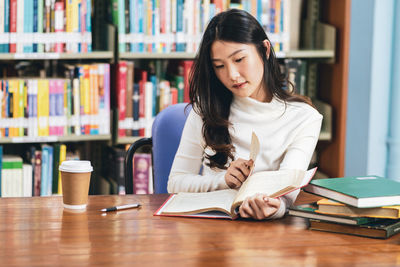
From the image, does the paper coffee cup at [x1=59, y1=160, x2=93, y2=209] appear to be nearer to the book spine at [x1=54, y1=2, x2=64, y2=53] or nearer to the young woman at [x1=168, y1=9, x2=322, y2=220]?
the young woman at [x1=168, y1=9, x2=322, y2=220]

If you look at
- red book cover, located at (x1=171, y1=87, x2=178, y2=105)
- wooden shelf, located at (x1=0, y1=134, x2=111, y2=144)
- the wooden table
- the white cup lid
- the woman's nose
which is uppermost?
the woman's nose

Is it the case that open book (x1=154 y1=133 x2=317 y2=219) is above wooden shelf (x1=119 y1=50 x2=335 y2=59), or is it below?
below

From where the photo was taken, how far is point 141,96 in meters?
2.88

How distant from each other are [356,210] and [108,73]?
5.86ft

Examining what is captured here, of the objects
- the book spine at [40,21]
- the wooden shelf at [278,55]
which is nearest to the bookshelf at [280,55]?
the wooden shelf at [278,55]

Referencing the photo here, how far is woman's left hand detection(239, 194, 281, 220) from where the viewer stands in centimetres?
132

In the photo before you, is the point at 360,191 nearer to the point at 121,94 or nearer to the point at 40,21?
the point at 121,94

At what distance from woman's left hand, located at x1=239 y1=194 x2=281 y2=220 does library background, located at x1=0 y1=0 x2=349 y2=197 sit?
1.58 m

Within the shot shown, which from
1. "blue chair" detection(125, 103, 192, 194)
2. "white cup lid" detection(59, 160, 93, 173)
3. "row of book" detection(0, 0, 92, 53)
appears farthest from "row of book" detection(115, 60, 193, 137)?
"white cup lid" detection(59, 160, 93, 173)

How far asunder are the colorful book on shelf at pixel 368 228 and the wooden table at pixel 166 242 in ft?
0.04

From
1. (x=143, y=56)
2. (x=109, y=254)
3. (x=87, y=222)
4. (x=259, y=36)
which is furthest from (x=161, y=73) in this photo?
(x=109, y=254)

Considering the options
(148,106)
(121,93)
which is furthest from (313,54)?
(121,93)

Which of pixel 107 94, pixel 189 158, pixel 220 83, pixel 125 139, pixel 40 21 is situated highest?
pixel 40 21

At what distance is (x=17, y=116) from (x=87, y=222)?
1.55 meters
